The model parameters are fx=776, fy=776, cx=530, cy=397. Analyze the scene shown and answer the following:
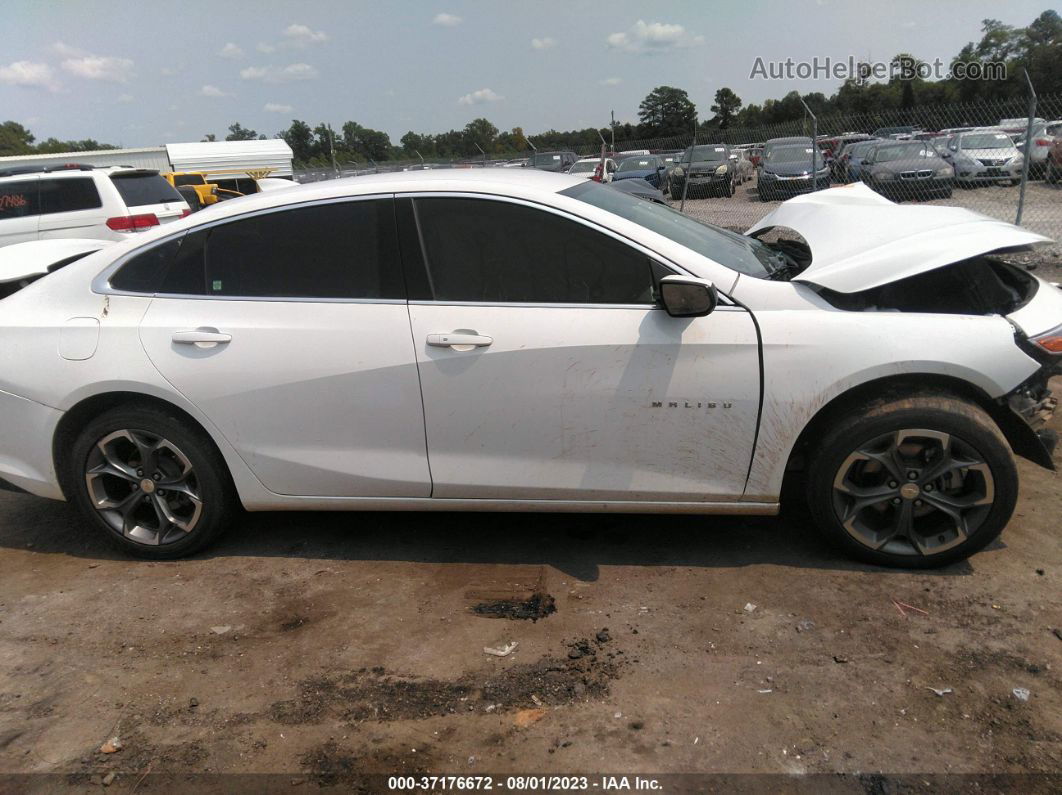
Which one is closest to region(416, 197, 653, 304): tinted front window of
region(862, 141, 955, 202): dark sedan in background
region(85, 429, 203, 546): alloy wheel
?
region(85, 429, 203, 546): alloy wheel

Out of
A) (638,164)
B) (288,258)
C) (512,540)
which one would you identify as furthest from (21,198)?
(638,164)

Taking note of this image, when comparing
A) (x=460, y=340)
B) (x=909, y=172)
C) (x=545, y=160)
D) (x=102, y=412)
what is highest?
(x=545, y=160)

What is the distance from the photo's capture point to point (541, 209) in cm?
325

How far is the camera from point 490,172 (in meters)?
3.67

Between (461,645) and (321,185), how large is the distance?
215 cm

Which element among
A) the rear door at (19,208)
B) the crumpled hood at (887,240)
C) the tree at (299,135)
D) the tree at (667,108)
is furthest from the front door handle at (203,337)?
the tree at (299,135)

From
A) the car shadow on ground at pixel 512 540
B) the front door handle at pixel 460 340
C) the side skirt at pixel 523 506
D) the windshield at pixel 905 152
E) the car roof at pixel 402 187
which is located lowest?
the car shadow on ground at pixel 512 540

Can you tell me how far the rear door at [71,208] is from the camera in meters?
10.8

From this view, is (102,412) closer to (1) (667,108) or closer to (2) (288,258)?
(2) (288,258)

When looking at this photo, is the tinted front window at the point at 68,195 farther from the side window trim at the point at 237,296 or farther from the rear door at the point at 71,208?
the side window trim at the point at 237,296

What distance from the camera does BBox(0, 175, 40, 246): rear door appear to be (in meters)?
10.8

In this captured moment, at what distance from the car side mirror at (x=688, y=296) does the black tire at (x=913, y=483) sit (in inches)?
28.5

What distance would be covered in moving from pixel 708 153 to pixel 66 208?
11.6m

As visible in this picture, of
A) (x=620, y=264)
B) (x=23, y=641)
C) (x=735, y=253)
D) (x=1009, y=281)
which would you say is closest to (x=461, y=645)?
(x=620, y=264)
